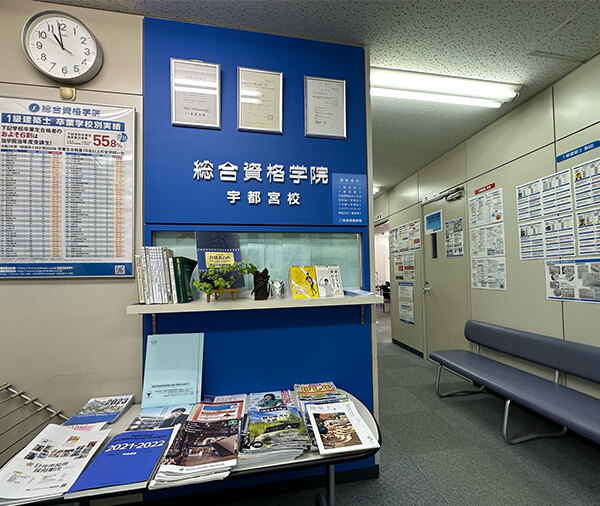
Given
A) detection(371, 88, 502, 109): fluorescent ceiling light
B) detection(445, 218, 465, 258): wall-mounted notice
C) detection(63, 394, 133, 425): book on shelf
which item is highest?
detection(371, 88, 502, 109): fluorescent ceiling light

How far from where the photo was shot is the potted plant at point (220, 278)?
1373 millimetres

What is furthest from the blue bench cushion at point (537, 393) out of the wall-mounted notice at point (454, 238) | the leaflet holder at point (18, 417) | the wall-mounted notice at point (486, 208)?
the leaflet holder at point (18, 417)

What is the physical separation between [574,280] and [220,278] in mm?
2679

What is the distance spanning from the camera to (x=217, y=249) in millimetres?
1563

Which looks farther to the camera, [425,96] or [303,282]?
[425,96]

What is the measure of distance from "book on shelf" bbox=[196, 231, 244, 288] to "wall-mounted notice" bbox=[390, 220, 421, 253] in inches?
137

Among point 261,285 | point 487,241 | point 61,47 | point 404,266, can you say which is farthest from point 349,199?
point 404,266

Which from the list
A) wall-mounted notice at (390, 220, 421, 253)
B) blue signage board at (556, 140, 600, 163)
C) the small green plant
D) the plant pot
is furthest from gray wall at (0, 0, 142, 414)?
wall-mounted notice at (390, 220, 421, 253)

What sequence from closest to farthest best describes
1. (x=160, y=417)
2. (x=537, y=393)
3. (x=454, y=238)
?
1. (x=160, y=417)
2. (x=537, y=393)
3. (x=454, y=238)

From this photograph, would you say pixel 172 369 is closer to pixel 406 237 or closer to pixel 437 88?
pixel 437 88

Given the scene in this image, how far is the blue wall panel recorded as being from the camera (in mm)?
1570

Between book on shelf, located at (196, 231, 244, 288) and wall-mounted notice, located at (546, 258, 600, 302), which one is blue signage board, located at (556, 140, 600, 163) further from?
book on shelf, located at (196, 231, 244, 288)

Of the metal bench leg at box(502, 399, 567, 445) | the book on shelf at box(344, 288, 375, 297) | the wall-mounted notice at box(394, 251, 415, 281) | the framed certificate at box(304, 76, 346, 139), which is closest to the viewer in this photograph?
the book on shelf at box(344, 288, 375, 297)

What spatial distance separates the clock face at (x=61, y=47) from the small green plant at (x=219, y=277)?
51.3 inches
